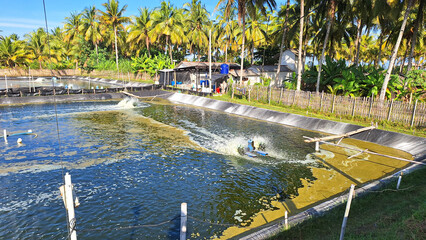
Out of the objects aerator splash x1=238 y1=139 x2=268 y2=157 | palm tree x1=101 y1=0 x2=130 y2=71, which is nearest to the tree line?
palm tree x1=101 y1=0 x2=130 y2=71

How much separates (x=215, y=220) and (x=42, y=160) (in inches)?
407

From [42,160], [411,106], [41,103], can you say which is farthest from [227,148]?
[41,103]

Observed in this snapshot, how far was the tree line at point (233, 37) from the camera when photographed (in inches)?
1222

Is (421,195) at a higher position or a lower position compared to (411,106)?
lower

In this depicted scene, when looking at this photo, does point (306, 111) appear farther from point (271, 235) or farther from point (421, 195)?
point (271, 235)

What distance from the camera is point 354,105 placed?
21203mm

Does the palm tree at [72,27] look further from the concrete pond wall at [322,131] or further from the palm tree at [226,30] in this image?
the concrete pond wall at [322,131]

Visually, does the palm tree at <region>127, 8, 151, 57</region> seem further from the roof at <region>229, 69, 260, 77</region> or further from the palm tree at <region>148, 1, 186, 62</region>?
the roof at <region>229, 69, 260, 77</region>

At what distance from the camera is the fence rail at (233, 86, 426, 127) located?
17984 mm

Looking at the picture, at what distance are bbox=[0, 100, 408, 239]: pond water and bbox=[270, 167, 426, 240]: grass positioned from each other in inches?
77.5

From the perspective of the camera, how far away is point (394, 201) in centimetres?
863

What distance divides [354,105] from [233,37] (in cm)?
4064

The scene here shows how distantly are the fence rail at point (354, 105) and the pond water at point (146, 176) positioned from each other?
175 inches

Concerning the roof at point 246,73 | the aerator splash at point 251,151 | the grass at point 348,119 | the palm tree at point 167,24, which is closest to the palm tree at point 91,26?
the palm tree at point 167,24
